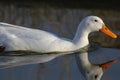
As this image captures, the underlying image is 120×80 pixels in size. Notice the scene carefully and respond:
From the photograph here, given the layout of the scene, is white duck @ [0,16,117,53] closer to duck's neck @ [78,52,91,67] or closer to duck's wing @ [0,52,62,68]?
duck's wing @ [0,52,62,68]

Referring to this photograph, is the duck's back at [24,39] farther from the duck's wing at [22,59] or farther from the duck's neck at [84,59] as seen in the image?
the duck's neck at [84,59]

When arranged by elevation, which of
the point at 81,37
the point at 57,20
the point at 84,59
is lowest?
the point at 57,20

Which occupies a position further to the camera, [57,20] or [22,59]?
[57,20]

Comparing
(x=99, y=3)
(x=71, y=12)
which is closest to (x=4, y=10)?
(x=71, y=12)

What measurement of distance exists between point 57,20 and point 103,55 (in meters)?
3.84

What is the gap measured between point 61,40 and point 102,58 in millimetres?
910

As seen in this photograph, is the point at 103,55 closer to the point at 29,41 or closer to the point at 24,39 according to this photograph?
the point at 29,41

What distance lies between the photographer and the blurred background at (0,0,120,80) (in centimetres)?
1084

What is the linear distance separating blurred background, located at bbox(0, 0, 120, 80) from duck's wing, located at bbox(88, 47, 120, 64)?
1.32 ft

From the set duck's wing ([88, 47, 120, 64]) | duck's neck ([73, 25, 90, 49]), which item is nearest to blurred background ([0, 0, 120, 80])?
duck's wing ([88, 47, 120, 64])

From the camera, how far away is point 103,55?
12477 mm

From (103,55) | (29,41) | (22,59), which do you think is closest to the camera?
(22,59)

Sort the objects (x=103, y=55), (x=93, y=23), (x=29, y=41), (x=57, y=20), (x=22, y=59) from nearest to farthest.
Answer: (x=22, y=59) → (x=29, y=41) → (x=103, y=55) → (x=93, y=23) → (x=57, y=20)

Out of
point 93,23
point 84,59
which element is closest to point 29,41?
point 84,59
